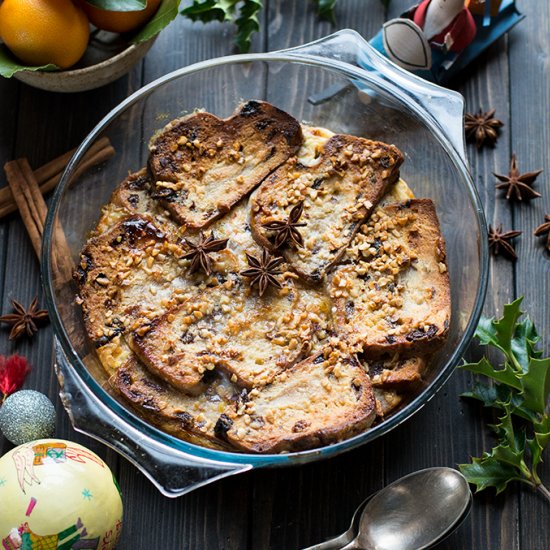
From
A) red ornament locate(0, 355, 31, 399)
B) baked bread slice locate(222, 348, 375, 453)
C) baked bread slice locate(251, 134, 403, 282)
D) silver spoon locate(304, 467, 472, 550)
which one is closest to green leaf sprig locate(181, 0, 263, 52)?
baked bread slice locate(251, 134, 403, 282)

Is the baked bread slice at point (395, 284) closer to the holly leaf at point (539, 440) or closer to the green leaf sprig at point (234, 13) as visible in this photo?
the holly leaf at point (539, 440)

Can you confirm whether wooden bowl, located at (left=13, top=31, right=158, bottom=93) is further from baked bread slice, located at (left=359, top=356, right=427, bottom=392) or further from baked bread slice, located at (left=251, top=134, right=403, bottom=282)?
baked bread slice, located at (left=359, top=356, right=427, bottom=392)

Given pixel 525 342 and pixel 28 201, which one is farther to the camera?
pixel 28 201

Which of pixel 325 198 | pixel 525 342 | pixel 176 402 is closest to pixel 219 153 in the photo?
pixel 325 198

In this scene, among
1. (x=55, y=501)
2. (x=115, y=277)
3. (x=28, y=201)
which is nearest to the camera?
(x=55, y=501)

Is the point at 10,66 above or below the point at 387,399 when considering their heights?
above

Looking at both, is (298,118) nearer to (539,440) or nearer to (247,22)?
(247,22)

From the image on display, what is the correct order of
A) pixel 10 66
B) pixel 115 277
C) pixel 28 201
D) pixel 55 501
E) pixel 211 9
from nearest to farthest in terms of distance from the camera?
pixel 55 501
pixel 115 277
pixel 10 66
pixel 28 201
pixel 211 9

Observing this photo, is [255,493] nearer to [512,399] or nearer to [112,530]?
[112,530]
